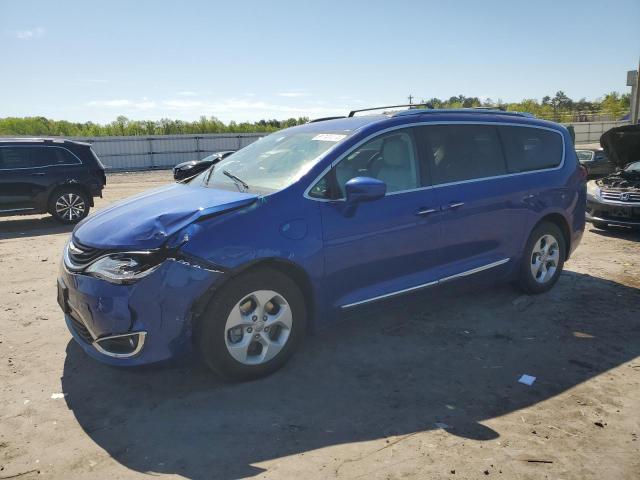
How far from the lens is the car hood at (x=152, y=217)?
328cm

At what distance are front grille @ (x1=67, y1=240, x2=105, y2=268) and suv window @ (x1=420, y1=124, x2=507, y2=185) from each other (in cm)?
265

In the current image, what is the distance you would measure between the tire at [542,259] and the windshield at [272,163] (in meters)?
2.41

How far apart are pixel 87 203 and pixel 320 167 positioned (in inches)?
342

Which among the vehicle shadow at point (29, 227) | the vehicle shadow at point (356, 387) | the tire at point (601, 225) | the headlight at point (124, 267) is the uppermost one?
the headlight at point (124, 267)

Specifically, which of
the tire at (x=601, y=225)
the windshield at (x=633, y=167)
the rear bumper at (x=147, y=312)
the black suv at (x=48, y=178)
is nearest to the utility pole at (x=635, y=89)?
the windshield at (x=633, y=167)

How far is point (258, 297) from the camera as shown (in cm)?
343

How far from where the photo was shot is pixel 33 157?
10.3 meters

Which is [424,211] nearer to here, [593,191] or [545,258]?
[545,258]

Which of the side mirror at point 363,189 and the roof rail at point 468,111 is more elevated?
the roof rail at point 468,111

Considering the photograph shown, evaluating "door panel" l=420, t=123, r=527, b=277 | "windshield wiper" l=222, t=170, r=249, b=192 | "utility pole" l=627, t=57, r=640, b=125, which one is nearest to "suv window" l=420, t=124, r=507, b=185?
"door panel" l=420, t=123, r=527, b=277

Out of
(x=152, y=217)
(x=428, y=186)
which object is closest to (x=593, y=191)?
(x=428, y=186)

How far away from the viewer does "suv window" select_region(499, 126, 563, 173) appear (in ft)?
16.5

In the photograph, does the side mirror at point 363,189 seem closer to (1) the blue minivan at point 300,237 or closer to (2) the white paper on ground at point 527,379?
(1) the blue minivan at point 300,237

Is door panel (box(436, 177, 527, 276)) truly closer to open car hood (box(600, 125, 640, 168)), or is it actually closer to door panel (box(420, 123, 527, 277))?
door panel (box(420, 123, 527, 277))
